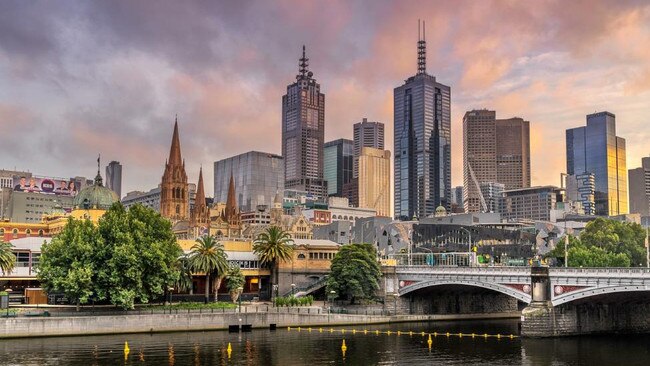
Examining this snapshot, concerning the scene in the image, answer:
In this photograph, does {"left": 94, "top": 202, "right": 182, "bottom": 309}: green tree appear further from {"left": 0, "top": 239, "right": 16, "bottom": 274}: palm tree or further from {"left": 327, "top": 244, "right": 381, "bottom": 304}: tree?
{"left": 327, "top": 244, "right": 381, "bottom": 304}: tree

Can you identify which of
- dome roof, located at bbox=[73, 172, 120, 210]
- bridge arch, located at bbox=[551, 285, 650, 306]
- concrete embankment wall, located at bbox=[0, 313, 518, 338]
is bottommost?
concrete embankment wall, located at bbox=[0, 313, 518, 338]

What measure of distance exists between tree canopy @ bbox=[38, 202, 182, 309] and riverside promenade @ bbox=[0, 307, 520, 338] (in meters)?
3.61

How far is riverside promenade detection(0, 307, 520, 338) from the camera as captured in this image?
318 ft

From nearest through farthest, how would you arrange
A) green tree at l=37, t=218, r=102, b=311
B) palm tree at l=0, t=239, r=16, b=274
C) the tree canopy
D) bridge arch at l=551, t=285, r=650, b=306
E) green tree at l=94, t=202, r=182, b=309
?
bridge arch at l=551, t=285, r=650, b=306 < green tree at l=37, t=218, r=102, b=311 < the tree canopy < green tree at l=94, t=202, r=182, b=309 < palm tree at l=0, t=239, r=16, b=274

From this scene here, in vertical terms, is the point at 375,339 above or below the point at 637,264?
below

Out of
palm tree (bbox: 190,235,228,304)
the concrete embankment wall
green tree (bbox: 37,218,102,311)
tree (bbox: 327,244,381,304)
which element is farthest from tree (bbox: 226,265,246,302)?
green tree (bbox: 37,218,102,311)

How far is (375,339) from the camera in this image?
333 feet

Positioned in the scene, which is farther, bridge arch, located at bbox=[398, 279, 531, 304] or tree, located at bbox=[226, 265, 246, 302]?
tree, located at bbox=[226, 265, 246, 302]

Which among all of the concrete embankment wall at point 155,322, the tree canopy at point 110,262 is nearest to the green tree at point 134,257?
the tree canopy at point 110,262

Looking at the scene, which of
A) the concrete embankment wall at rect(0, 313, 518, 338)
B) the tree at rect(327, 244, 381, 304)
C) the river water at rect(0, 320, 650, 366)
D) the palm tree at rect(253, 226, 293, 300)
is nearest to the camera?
the river water at rect(0, 320, 650, 366)

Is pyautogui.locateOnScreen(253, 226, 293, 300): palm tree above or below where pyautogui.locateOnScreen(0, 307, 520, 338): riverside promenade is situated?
above

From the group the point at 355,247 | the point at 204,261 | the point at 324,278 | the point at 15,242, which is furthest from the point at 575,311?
the point at 15,242

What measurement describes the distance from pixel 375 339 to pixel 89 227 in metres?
46.6

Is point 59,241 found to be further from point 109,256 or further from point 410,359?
point 410,359
